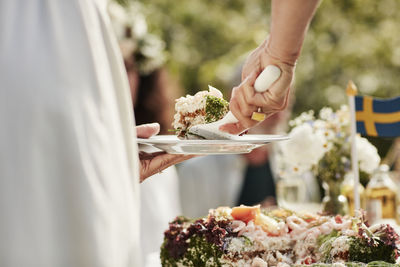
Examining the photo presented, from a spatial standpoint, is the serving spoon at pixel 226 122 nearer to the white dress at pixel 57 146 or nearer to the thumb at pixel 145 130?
the thumb at pixel 145 130

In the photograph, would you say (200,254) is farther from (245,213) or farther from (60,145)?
(60,145)

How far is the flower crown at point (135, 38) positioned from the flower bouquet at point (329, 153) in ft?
6.99

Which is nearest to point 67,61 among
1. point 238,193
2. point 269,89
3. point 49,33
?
point 49,33

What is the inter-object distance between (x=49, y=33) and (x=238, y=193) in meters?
4.52

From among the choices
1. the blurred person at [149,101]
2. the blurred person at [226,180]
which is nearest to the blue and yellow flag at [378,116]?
the blurred person at [149,101]

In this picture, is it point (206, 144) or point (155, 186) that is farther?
point (155, 186)

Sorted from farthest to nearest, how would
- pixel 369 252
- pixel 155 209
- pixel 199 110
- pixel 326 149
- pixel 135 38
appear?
1. pixel 135 38
2. pixel 155 209
3. pixel 326 149
4. pixel 199 110
5. pixel 369 252

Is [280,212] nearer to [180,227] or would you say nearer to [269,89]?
[180,227]

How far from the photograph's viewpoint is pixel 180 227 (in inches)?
67.6

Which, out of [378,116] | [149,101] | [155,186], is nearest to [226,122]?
[378,116]

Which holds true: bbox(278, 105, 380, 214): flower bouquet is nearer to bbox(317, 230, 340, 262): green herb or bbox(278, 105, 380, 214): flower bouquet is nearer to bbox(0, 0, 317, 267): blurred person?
bbox(317, 230, 340, 262): green herb

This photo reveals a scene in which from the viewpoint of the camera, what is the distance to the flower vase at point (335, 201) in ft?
8.04

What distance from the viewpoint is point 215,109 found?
5.81ft

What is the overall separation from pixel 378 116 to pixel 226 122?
101 centimetres
